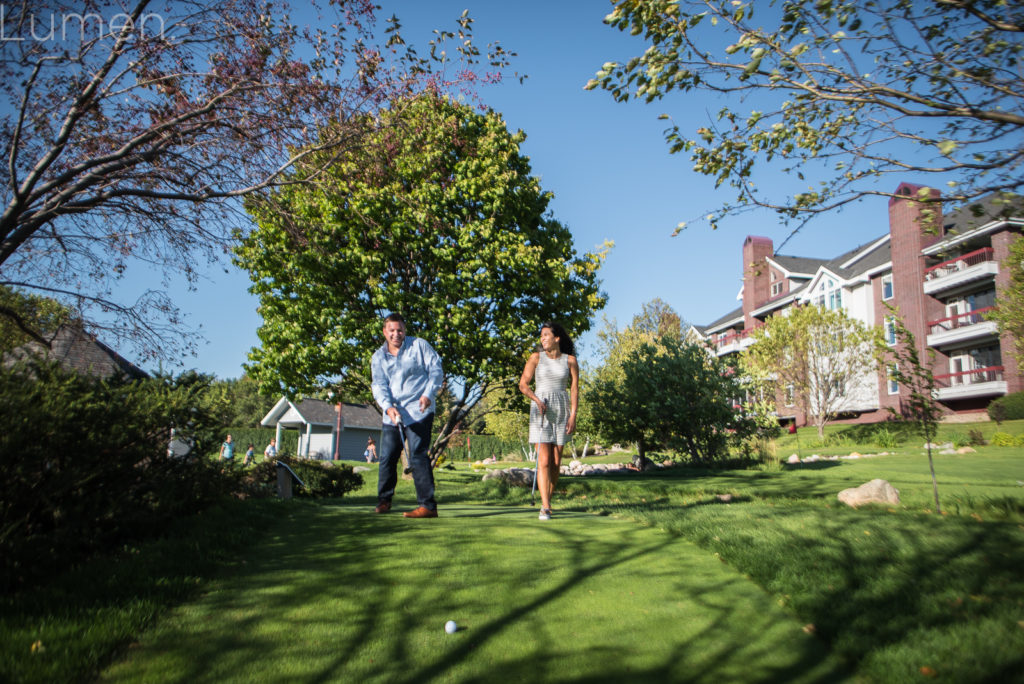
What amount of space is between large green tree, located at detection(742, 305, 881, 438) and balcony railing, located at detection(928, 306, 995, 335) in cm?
663

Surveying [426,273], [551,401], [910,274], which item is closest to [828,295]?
[910,274]

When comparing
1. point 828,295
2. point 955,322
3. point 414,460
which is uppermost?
point 828,295

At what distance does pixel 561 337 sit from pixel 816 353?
28.0 metres

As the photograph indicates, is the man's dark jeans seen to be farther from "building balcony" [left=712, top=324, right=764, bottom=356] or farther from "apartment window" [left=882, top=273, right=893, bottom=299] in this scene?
"building balcony" [left=712, top=324, right=764, bottom=356]

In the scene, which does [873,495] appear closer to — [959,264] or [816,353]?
[816,353]

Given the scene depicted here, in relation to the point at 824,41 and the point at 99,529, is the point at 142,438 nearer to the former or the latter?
the point at 99,529

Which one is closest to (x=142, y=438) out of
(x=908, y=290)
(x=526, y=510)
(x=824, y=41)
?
(x=526, y=510)

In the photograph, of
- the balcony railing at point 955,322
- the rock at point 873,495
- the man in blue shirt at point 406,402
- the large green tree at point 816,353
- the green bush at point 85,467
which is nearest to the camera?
the green bush at point 85,467

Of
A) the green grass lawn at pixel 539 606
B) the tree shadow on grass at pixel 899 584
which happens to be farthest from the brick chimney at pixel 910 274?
the green grass lawn at pixel 539 606

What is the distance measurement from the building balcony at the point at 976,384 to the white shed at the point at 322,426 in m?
39.7

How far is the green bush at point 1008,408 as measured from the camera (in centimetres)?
2741

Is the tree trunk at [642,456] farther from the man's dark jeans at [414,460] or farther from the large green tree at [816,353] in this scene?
the man's dark jeans at [414,460]

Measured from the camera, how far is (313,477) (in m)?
10.8

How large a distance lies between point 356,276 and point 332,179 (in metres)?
4.96
